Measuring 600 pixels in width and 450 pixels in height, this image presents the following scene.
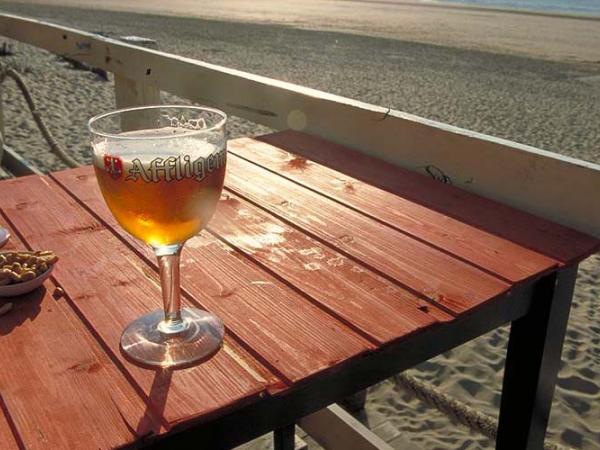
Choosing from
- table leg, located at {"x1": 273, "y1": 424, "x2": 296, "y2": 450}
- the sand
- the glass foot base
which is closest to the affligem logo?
the glass foot base

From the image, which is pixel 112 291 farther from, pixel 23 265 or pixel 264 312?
pixel 264 312

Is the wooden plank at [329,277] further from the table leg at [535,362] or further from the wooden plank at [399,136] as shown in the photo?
the wooden plank at [399,136]

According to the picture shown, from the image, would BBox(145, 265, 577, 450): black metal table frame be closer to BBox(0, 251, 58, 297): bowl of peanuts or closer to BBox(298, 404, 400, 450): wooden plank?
BBox(0, 251, 58, 297): bowl of peanuts

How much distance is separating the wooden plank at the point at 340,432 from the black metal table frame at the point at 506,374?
618mm

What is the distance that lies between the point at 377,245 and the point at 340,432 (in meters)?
1.07

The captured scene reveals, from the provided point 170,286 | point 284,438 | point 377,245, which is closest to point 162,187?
point 170,286

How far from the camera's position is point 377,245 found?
1282mm

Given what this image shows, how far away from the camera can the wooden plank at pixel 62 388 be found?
2.54 ft

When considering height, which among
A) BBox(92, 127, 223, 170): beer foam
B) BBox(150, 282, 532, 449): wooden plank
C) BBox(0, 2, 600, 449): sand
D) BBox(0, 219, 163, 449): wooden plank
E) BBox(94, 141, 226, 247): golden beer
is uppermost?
BBox(92, 127, 223, 170): beer foam

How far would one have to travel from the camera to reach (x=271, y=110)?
7.11 feet

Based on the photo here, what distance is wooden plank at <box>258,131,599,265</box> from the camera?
1300mm

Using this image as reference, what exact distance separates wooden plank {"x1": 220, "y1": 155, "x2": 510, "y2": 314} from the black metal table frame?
46 mm

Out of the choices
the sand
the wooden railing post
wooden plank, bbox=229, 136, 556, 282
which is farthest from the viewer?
the wooden railing post

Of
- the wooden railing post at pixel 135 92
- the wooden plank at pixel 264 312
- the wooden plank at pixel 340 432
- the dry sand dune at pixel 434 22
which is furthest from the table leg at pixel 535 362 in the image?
the dry sand dune at pixel 434 22
